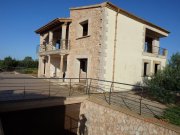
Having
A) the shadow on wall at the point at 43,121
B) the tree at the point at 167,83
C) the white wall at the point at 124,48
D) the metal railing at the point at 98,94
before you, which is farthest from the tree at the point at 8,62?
the tree at the point at 167,83

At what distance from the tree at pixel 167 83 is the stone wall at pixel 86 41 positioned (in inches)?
150

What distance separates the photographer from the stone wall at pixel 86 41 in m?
12.6

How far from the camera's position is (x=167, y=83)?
10859mm

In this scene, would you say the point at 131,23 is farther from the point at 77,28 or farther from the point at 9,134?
the point at 9,134

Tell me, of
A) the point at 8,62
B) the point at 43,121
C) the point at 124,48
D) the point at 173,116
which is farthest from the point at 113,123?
the point at 8,62

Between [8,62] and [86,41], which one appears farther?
[8,62]

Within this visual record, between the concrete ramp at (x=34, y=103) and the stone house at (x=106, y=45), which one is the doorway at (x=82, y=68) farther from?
the concrete ramp at (x=34, y=103)

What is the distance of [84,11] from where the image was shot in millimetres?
14250

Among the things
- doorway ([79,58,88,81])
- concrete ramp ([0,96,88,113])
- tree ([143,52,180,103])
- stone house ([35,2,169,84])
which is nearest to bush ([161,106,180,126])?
tree ([143,52,180,103])

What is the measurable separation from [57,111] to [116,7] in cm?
824

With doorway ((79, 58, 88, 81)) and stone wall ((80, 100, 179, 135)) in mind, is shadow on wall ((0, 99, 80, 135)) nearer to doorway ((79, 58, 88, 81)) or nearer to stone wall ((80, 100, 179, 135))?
stone wall ((80, 100, 179, 135))

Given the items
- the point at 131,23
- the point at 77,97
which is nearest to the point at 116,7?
the point at 131,23

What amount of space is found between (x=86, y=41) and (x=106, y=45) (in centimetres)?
184

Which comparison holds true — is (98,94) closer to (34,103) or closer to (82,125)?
(82,125)
